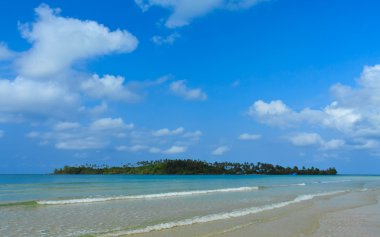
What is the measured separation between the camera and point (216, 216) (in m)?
19.2

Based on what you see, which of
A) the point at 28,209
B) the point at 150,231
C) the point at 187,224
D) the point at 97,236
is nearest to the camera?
the point at 97,236

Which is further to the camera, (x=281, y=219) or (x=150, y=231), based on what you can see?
(x=281, y=219)

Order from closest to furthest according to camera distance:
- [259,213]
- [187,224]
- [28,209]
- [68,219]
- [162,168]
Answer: [187,224], [68,219], [259,213], [28,209], [162,168]

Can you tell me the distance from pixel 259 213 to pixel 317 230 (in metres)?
6.46

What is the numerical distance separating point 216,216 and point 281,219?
3.11 meters

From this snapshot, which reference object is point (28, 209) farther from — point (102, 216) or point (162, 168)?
point (162, 168)

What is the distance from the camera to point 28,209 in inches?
893

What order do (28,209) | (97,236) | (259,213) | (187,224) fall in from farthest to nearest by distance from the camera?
(28,209)
(259,213)
(187,224)
(97,236)

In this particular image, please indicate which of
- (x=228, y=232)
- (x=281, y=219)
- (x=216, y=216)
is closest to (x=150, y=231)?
(x=228, y=232)

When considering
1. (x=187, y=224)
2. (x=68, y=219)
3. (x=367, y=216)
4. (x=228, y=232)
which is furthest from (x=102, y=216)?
(x=367, y=216)

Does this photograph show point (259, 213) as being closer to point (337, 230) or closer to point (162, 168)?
point (337, 230)

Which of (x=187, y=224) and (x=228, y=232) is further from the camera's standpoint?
(x=187, y=224)

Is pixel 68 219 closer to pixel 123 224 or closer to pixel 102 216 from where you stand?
pixel 102 216

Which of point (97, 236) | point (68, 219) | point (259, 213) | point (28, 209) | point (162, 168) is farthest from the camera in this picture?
point (162, 168)
